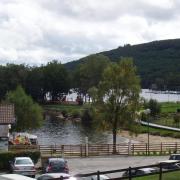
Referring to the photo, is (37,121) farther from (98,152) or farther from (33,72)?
(33,72)

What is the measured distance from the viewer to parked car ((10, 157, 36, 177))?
35.4 meters

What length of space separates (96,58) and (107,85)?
10331 centimetres

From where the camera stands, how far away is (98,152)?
5197 centimetres

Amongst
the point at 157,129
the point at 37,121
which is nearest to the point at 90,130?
the point at 157,129

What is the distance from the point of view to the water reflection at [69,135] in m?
81.1

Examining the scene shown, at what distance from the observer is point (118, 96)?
57844 millimetres

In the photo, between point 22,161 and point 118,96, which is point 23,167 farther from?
point 118,96

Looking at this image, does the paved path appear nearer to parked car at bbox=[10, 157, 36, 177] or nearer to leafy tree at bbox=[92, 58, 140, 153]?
parked car at bbox=[10, 157, 36, 177]

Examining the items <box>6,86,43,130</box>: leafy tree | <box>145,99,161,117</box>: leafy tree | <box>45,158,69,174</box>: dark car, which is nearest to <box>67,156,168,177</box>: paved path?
<box>45,158,69,174</box>: dark car

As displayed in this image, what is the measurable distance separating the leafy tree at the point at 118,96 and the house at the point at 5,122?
9797mm

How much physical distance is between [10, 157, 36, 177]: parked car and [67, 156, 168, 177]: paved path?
13.3 ft

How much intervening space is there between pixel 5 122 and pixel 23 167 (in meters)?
15.4

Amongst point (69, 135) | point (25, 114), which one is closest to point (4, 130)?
point (25, 114)

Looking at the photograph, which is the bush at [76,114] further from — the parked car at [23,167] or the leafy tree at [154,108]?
the parked car at [23,167]
